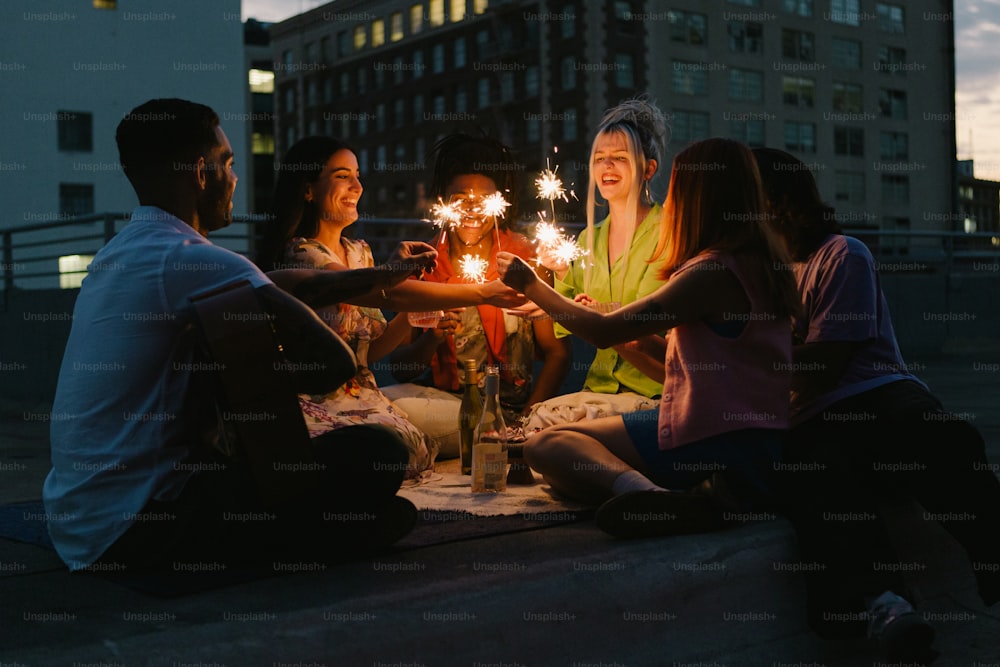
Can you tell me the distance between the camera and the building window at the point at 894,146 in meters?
55.0

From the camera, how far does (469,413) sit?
16.5 feet

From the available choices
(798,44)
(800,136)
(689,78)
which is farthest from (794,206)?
(798,44)

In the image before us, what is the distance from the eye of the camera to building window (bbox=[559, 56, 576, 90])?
4809 centimetres

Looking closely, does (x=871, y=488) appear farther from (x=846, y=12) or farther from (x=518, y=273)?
A: (x=846, y=12)

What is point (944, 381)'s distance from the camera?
12531 mm

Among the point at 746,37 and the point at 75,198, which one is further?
the point at 746,37

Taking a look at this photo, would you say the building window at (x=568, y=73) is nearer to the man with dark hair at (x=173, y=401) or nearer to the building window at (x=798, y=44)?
the building window at (x=798, y=44)

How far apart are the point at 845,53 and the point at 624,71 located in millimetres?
14404

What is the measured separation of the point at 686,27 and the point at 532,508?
158ft

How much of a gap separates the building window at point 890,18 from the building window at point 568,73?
18.3 metres

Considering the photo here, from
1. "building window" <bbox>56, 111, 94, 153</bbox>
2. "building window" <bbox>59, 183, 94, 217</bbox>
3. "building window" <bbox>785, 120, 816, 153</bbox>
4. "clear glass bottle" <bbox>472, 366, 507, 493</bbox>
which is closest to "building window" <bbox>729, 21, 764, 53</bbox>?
"building window" <bbox>785, 120, 816, 153</bbox>

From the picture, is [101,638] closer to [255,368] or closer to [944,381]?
[255,368]

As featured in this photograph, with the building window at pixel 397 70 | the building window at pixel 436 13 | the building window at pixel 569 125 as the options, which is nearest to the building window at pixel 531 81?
the building window at pixel 569 125

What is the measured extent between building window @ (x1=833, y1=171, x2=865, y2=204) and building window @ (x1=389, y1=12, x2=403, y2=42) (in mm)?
26294
